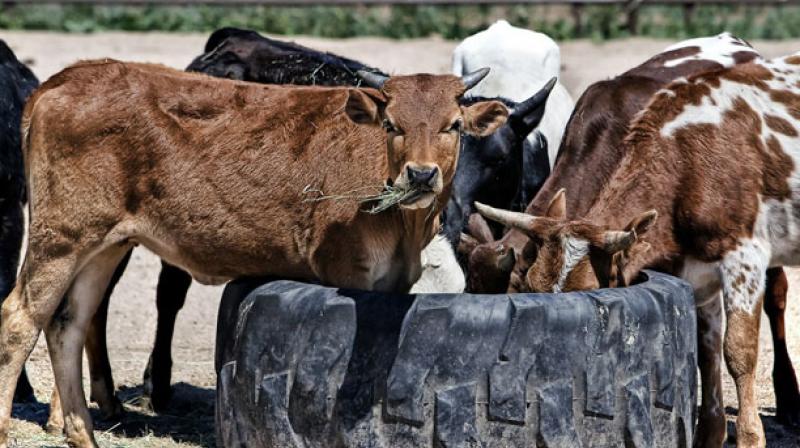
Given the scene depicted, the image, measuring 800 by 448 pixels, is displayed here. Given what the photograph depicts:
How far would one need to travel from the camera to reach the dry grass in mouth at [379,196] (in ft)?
17.6

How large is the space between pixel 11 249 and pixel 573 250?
137 inches

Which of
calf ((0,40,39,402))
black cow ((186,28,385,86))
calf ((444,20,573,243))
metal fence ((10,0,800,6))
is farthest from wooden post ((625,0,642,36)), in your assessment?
calf ((0,40,39,402))

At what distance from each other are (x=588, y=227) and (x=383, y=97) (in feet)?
3.52

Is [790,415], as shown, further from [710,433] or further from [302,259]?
[302,259]

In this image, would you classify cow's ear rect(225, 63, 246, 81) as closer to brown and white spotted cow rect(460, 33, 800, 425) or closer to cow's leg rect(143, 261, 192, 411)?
cow's leg rect(143, 261, 192, 411)

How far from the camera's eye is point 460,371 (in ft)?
16.3

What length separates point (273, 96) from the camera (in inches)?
251

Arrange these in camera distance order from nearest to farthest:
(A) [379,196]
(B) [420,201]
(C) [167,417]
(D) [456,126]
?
(B) [420,201] → (A) [379,196] → (D) [456,126] → (C) [167,417]

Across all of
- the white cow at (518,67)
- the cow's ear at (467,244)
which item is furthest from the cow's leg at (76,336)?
the white cow at (518,67)

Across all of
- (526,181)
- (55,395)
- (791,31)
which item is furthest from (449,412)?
(791,31)

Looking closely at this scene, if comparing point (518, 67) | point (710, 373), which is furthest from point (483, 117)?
point (518, 67)

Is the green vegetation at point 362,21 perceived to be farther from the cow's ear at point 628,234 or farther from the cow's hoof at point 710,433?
the cow's ear at point 628,234

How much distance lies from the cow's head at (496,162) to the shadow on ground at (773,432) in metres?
1.88

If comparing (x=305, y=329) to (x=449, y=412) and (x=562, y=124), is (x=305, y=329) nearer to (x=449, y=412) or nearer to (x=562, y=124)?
(x=449, y=412)
